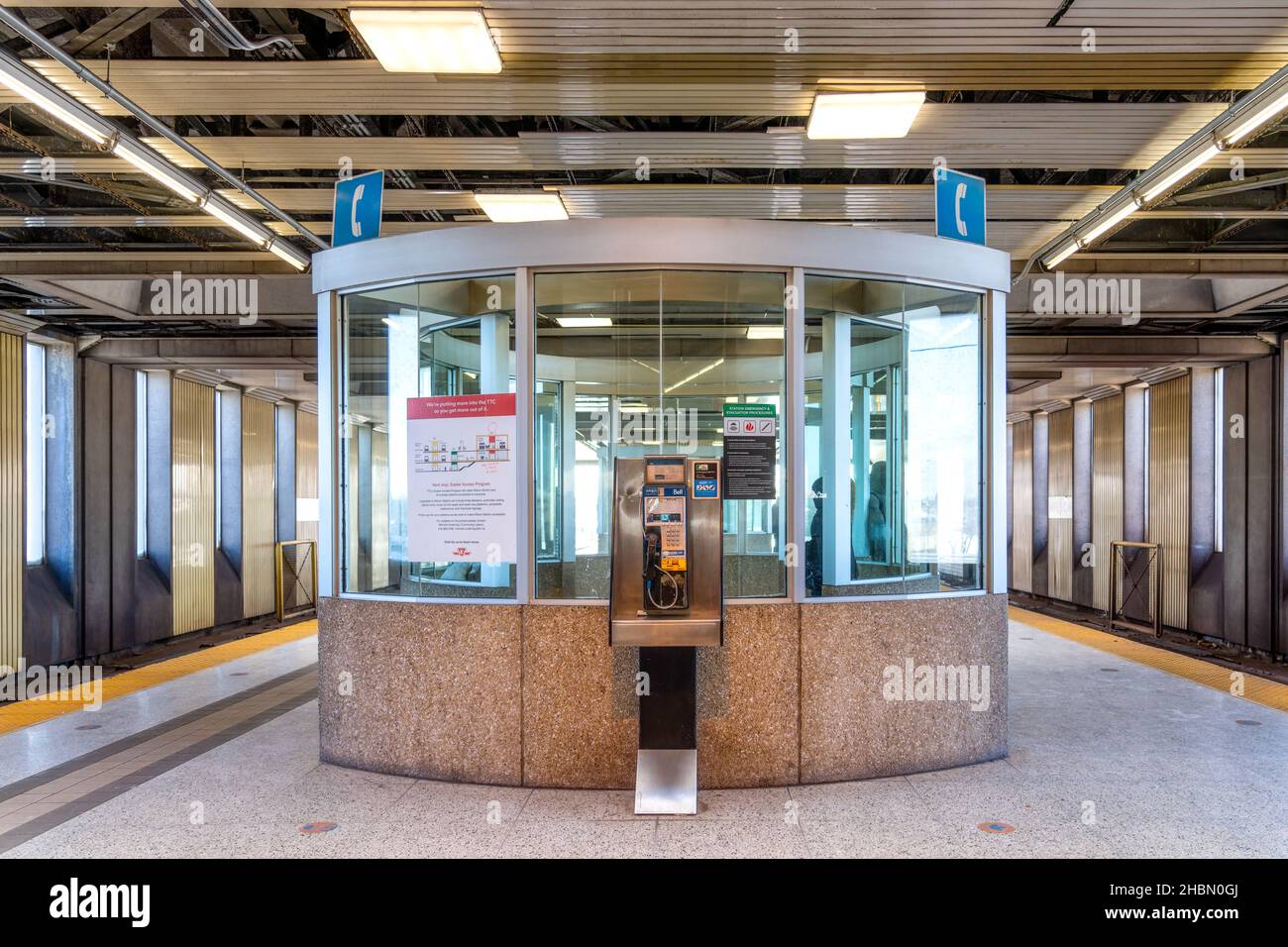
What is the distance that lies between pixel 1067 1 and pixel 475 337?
380 centimetres

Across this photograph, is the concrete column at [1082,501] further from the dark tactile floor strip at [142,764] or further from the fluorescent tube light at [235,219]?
the fluorescent tube light at [235,219]

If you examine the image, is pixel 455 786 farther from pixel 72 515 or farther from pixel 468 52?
pixel 72 515

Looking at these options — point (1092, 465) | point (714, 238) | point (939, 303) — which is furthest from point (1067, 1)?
point (1092, 465)

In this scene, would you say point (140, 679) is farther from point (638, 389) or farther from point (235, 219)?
point (638, 389)

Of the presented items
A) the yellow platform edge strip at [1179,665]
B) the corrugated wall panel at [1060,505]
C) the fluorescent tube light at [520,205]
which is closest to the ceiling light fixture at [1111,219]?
the yellow platform edge strip at [1179,665]

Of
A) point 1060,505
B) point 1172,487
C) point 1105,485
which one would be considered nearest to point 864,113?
point 1172,487

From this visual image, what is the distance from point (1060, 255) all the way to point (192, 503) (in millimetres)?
12847

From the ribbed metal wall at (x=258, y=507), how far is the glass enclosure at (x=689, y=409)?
11.5 meters

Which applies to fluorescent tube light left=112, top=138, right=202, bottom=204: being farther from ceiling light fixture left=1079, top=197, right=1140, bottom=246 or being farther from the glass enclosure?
ceiling light fixture left=1079, top=197, right=1140, bottom=246

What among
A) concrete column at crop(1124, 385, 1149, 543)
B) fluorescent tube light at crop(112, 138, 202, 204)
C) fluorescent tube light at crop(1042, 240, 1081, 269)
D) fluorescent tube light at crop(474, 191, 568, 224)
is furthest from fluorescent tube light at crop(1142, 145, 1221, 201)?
concrete column at crop(1124, 385, 1149, 543)

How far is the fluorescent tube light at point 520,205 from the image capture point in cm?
805

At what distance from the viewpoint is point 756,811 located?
4.82m

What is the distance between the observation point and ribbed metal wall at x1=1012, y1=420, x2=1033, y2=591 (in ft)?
67.1

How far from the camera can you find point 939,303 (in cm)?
588
